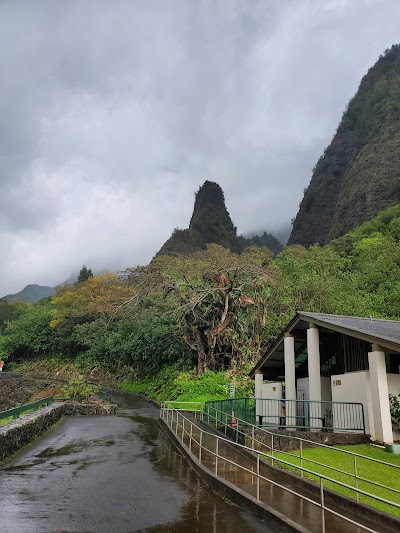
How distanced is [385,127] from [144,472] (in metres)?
81.4

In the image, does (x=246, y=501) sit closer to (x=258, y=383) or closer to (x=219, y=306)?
(x=258, y=383)

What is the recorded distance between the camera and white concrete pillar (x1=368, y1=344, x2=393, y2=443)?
11945 mm

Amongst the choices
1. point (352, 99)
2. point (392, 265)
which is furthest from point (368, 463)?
point (352, 99)

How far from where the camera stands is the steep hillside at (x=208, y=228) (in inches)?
3905

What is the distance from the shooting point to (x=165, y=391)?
29328 millimetres

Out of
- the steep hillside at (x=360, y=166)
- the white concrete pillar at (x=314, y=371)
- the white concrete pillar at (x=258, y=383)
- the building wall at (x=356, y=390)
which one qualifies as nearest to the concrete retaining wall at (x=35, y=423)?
the white concrete pillar at (x=258, y=383)

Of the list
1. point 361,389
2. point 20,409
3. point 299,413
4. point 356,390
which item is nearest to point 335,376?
point 356,390

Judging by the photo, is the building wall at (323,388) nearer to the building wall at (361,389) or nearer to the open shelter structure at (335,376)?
the open shelter structure at (335,376)

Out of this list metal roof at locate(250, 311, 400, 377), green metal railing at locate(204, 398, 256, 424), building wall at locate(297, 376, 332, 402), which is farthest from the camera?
building wall at locate(297, 376, 332, 402)

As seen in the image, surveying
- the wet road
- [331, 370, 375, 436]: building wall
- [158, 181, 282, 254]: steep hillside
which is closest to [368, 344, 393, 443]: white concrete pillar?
[331, 370, 375, 436]: building wall

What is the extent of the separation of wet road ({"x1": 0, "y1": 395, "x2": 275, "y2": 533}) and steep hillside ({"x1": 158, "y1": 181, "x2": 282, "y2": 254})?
81613 mm

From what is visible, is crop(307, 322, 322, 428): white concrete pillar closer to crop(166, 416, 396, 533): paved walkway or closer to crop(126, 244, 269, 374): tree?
crop(166, 416, 396, 533): paved walkway

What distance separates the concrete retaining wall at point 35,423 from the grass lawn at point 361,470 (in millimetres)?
6961

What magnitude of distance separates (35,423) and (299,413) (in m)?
9.62
